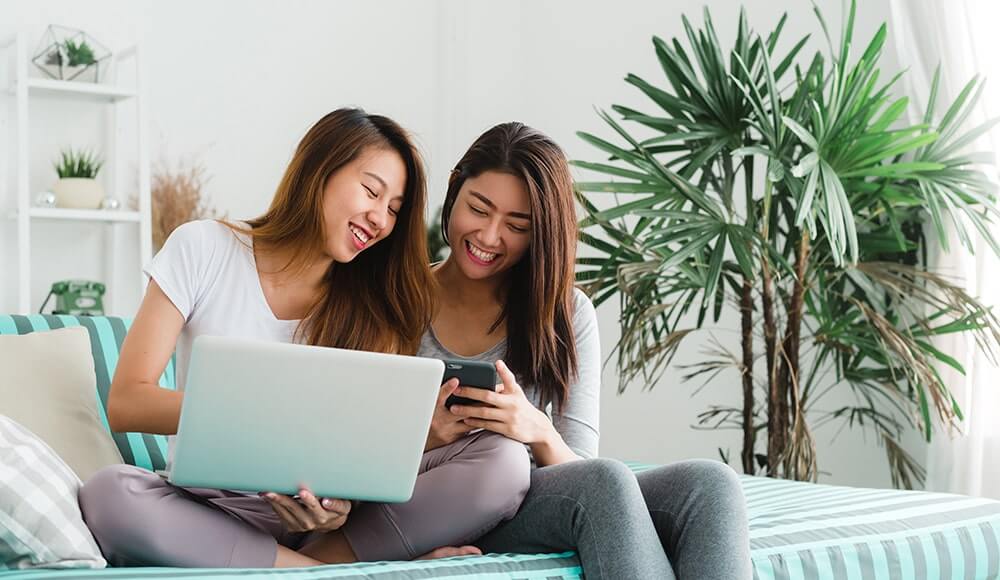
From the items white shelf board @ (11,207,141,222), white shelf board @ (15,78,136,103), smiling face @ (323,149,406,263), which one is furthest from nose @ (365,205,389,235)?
white shelf board @ (15,78,136,103)

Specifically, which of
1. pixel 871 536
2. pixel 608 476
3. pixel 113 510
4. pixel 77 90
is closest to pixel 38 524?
pixel 113 510

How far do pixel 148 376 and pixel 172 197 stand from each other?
8.50ft

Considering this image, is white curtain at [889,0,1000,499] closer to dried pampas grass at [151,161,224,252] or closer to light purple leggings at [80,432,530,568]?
light purple leggings at [80,432,530,568]

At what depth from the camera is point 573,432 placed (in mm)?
1830

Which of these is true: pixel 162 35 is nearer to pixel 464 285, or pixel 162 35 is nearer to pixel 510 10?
pixel 510 10

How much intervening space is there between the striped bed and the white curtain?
0.82m

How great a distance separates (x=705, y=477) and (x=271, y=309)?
73 centimetres

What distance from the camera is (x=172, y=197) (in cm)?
401

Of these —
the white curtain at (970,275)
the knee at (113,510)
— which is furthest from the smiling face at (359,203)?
the white curtain at (970,275)

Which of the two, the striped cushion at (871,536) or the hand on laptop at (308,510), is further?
the striped cushion at (871,536)

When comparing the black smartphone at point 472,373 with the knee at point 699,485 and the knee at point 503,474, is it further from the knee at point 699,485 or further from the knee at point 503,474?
the knee at point 699,485

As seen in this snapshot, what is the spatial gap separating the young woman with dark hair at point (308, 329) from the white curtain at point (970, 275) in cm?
164

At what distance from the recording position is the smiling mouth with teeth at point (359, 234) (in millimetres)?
1748


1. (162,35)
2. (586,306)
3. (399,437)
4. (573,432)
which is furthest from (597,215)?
(162,35)
